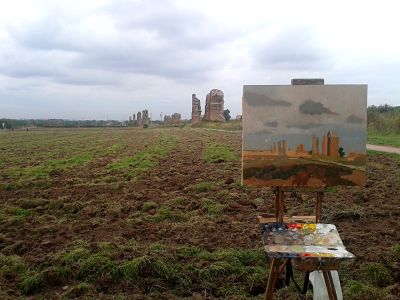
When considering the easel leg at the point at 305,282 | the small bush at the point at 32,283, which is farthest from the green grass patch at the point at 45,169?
the easel leg at the point at 305,282


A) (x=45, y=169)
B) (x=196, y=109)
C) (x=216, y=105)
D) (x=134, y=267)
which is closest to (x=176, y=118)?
(x=196, y=109)

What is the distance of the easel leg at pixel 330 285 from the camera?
428 cm

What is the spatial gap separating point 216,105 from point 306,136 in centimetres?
7053

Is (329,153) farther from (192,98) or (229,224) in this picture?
(192,98)

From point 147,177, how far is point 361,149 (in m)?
9.92

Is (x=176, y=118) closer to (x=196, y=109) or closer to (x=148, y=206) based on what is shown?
(x=196, y=109)

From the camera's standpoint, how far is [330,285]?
4.28m

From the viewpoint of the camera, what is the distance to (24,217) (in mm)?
9016

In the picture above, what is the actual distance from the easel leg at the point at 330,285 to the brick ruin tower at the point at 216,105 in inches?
2797

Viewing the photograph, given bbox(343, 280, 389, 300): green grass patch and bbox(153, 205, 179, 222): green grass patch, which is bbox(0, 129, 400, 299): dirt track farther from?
bbox(343, 280, 389, 300): green grass patch

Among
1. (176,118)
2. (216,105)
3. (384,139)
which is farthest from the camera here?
(176,118)

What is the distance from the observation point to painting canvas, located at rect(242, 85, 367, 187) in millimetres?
5035

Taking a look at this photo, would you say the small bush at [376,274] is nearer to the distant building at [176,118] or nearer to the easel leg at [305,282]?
the easel leg at [305,282]

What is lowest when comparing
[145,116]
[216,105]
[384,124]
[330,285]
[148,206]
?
[148,206]
